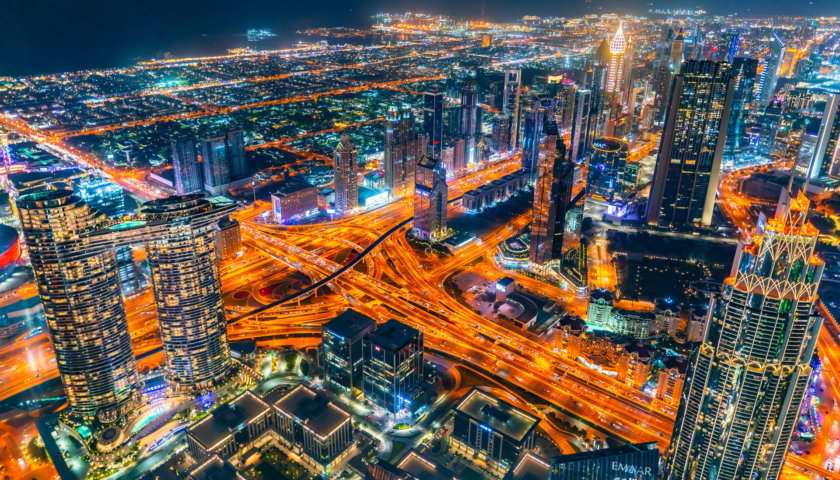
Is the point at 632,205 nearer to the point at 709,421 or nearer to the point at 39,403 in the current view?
the point at 709,421

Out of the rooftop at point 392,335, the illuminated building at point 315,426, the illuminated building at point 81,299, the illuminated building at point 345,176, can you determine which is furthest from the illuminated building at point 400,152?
the illuminated building at point 81,299

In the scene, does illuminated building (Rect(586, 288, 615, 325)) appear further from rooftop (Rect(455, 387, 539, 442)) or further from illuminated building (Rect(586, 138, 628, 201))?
illuminated building (Rect(586, 138, 628, 201))

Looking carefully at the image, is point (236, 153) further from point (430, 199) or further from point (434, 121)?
point (430, 199)

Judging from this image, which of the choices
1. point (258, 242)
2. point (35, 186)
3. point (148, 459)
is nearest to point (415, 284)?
point (258, 242)

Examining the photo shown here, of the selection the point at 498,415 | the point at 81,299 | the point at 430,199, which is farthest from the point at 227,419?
the point at 430,199

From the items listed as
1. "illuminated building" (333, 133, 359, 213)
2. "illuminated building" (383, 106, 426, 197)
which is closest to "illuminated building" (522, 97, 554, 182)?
"illuminated building" (383, 106, 426, 197)

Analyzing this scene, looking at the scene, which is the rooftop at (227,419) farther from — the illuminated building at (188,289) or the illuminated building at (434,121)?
the illuminated building at (434,121)
